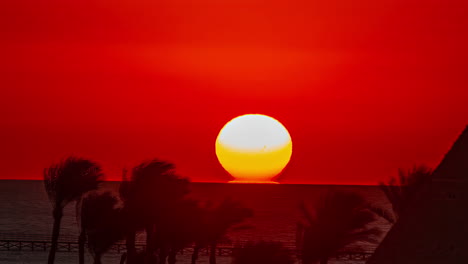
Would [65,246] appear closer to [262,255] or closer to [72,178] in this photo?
[72,178]

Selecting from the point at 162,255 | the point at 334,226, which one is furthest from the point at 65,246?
the point at 334,226

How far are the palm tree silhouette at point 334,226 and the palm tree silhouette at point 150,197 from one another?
5.75 meters

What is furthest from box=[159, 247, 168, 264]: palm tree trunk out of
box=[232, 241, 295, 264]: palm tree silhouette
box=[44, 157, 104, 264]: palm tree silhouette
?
box=[232, 241, 295, 264]: palm tree silhouette

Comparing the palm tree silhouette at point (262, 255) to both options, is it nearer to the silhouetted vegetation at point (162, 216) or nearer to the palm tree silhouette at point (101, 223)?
the silhouetted vegetation at point (162, 216)

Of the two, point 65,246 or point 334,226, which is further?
point 65,246

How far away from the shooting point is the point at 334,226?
3422cm

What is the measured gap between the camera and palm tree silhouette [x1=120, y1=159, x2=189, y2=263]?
123ft

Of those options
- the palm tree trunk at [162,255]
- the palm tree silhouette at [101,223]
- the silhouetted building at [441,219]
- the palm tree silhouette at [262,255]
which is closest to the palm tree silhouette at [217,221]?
the palm tree trunk at [162,255]

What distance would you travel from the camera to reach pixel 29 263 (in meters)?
103

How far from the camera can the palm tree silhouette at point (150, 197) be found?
37344mm

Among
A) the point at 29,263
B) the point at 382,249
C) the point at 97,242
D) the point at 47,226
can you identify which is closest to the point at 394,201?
the point at 97,242

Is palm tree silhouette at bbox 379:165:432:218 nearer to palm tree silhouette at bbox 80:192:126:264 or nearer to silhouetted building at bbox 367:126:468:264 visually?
palm tree silhouette at bbox 80:192:126:264

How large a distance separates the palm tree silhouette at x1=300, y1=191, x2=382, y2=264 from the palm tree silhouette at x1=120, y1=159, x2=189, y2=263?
18.9ft

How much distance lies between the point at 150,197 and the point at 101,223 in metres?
2.22
